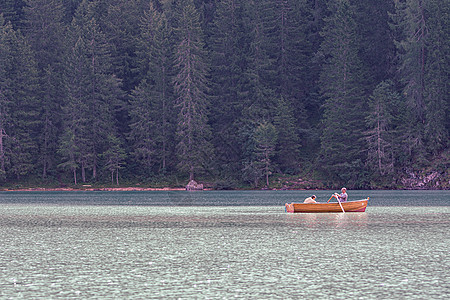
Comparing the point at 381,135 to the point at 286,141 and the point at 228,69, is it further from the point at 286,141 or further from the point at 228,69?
the point at 228,69

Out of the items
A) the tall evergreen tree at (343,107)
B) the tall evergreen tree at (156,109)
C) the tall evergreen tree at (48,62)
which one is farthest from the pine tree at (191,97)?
the tall evergreen tree at (48,62)

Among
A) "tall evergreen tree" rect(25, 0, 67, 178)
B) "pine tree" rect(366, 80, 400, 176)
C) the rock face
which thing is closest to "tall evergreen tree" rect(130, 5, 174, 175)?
the rock face

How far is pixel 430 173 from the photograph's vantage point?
3327 inches

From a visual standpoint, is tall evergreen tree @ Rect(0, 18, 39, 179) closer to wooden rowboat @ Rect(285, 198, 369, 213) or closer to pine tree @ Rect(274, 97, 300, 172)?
pine tree @ Rect(274, 97, 300, 172)

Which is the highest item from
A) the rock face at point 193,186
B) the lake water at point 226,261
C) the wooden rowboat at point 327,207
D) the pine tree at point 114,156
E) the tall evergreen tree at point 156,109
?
the tall evergreen tree at point 156,109

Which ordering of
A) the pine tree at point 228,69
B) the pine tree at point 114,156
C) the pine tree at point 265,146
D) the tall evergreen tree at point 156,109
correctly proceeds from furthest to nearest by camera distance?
1. the pine tree at point 228,69
2. the tall evergreen tree at point 156,109
3. the pine tree at point 114,156
4. the pine tree at point 265,146

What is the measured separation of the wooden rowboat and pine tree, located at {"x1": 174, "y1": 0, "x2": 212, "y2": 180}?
52.7m

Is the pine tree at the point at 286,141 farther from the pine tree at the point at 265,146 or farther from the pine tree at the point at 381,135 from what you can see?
the pine tree at the point at 381,135

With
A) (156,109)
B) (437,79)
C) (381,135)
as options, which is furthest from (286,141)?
(437,79)

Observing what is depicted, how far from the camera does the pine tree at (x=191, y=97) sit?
95000 mm

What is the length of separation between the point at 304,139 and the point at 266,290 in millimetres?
92053

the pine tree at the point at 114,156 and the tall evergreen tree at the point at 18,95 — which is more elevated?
the tall evergreen tree at the point at 18,95

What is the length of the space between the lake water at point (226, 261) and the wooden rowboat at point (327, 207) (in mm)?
8325

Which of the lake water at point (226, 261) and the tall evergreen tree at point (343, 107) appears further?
the tall evergreen tree at point (343, 107)
